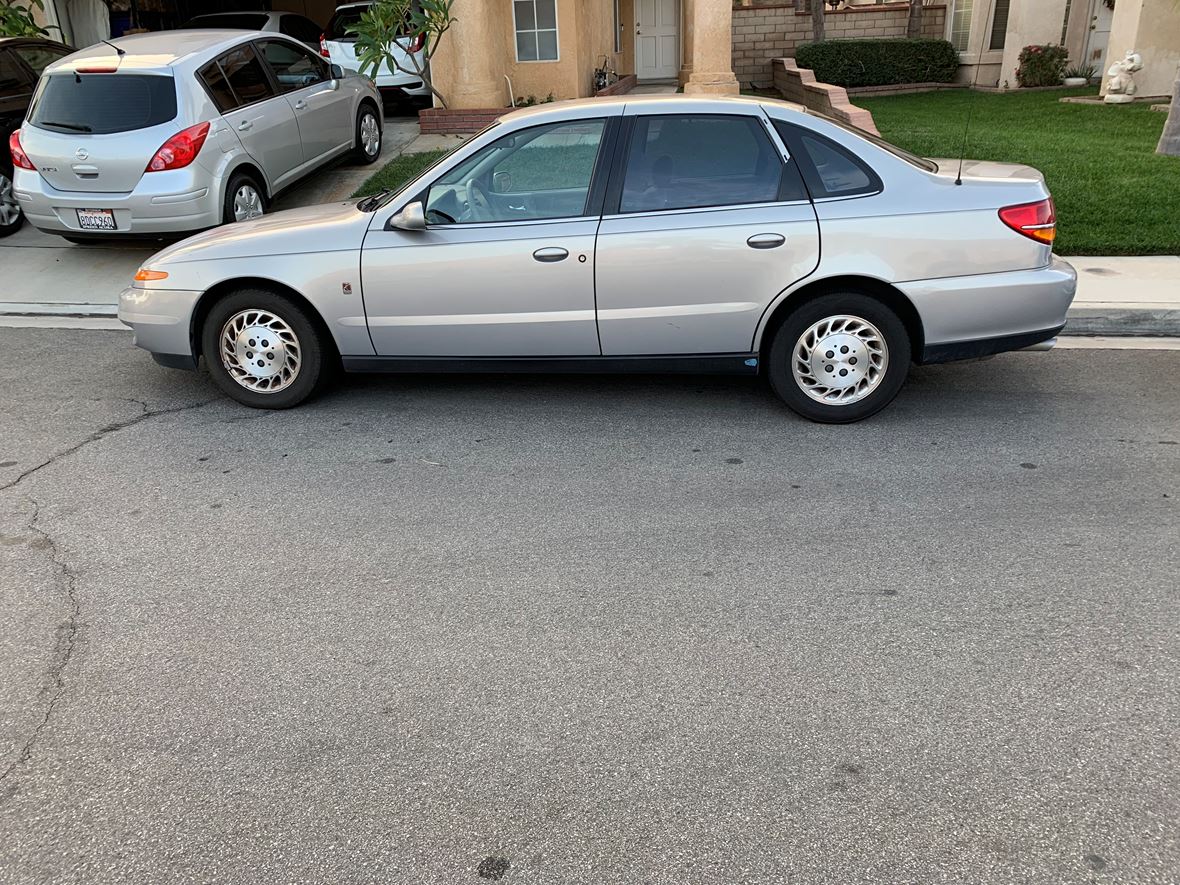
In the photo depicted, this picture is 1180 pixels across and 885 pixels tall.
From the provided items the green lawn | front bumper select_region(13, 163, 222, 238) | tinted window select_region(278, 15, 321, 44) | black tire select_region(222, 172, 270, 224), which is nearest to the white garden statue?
the green lawn

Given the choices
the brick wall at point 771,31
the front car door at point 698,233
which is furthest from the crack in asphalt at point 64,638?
the brick wall at point 771,31

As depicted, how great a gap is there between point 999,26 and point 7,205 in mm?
18461

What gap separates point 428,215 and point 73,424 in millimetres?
2439

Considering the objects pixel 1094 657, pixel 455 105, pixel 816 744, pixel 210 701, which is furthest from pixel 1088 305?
pixel 455 105

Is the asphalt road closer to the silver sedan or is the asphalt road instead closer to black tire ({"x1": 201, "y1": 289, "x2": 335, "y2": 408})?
black tire ({"x1": 201, "y1": 289, "x2": 335, "y2": 408})

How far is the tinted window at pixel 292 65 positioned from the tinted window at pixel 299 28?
7299mm

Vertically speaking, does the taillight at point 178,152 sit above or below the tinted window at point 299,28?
below

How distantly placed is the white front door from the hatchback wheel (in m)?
9.65

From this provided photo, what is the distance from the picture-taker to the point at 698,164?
17.4 feet

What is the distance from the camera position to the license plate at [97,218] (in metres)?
8.20

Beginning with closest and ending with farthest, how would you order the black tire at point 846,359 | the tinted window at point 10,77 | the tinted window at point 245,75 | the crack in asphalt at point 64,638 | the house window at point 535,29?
the crack in asphalt at point 64,638
the black tire at point 846,359
the tinted window at point 245,75
the tinted window at point 10,77
the house window at point 535,29

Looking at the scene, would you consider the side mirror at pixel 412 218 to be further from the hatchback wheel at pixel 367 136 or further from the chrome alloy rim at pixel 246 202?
the hatchback wheel at pixel 367 136

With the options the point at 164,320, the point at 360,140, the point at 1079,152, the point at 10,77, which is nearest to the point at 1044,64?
the point at 1079,152

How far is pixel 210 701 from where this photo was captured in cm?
332
